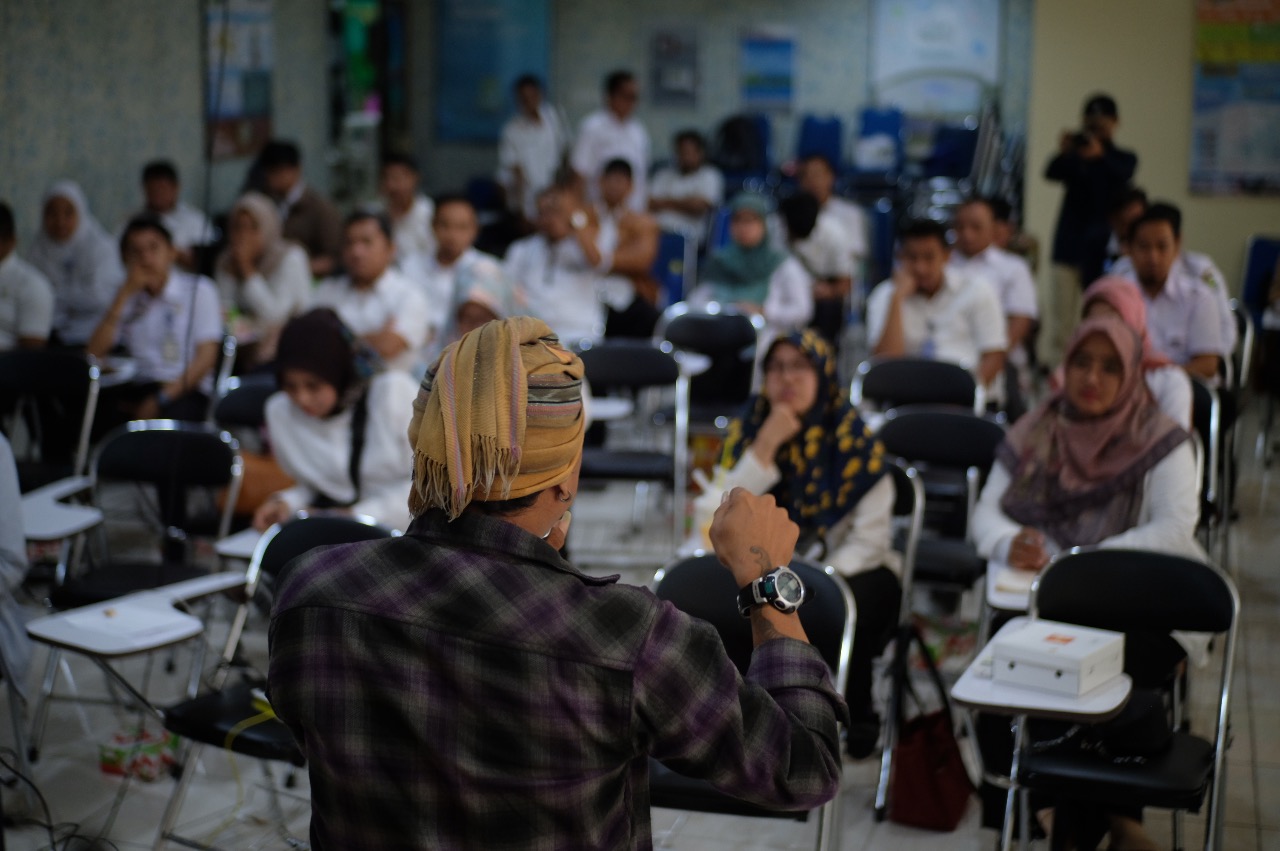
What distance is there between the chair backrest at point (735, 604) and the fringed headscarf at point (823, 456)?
675 mm

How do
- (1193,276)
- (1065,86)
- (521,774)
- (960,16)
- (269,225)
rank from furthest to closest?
(960,16), (1065,86), (269,225), (1193,276), (521,774)

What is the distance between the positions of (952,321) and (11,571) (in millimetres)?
3724

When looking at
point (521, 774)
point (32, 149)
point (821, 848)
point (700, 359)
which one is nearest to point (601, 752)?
point (521, 774)

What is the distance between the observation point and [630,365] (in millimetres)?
5363

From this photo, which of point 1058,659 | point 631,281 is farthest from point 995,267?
point 1058,659

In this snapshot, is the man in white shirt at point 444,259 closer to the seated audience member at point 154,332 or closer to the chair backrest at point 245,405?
the seated audience member at point 154,332

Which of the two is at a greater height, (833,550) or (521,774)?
(521,774)

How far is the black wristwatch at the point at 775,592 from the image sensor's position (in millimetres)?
1553

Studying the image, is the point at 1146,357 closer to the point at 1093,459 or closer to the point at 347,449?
the point at 1093,459

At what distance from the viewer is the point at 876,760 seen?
12.0 ft

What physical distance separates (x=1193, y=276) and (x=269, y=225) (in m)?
4.06

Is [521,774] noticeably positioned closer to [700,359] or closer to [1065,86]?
[700,359]

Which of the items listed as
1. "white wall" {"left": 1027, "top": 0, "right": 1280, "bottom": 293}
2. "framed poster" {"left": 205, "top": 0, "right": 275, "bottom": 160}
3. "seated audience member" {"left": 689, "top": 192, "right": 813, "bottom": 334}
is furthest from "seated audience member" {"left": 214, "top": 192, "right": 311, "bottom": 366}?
"white wall" {"left": 1027, "top": 0, "right": 1280, "bottom": 293}

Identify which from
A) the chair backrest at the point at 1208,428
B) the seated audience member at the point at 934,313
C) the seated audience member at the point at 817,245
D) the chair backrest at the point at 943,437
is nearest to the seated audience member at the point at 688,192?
the seated audience member at the point at 817,245
